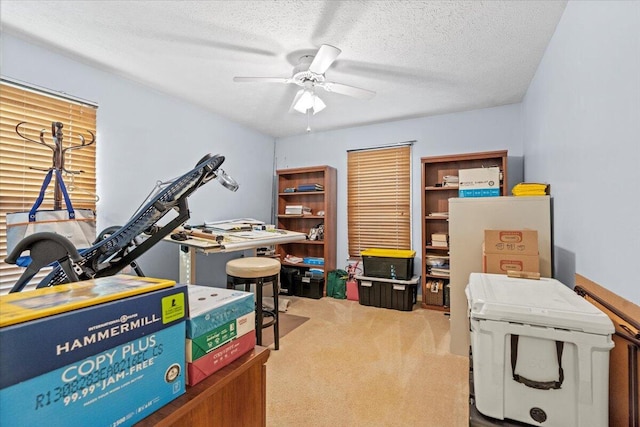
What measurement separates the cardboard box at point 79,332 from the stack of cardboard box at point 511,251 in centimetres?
204

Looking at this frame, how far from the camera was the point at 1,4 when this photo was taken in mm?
1869

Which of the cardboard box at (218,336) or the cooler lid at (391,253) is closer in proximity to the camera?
the cardboard box at (218,336)

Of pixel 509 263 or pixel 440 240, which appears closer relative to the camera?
pixel 509 263

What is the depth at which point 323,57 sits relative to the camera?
2.14 meters

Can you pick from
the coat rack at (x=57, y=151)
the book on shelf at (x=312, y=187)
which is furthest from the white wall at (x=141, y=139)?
the book on shelf at (x=312, y=187)

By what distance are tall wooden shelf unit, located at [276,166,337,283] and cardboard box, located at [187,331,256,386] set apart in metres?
3.42

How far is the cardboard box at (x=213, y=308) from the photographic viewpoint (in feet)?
2.44

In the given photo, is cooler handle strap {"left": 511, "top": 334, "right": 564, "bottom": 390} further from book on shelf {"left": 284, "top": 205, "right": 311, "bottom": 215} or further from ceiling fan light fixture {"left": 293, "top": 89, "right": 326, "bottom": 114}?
book on shelf {"left": 284, "top": 205, "right": 311, "bottom": 215}

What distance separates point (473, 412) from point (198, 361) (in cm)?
109

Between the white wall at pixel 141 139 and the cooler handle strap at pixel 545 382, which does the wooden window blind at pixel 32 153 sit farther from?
the cooler handle strap at pixel 545 382

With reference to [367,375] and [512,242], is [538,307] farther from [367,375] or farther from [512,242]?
[367,375]

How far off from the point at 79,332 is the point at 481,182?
3.43 m

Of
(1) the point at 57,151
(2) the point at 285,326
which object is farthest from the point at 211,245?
(1) the point at 57,151

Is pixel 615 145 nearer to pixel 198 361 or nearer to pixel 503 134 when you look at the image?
pixel 198 361
